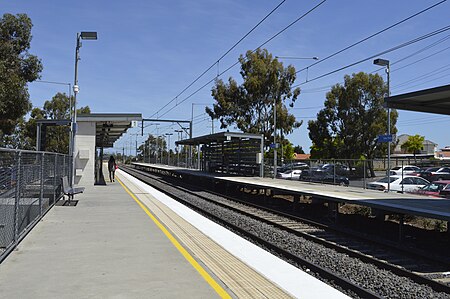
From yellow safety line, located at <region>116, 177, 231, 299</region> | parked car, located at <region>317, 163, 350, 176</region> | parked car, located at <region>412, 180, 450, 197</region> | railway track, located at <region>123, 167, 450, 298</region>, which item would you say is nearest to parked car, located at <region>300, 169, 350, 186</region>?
parked car, located at <region>317, 163, 350, 176</region>

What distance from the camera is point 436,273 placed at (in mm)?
7730

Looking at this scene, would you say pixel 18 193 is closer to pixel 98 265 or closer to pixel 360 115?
pixel 98 265

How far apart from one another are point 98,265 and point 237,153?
915 inches

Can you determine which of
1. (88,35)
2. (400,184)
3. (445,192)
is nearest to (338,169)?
(400,184)

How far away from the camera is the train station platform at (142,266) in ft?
17.2

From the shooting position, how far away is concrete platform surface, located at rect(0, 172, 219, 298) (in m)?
5.16

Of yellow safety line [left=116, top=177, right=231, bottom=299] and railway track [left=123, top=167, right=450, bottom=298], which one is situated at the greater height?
yellow safety line [left=116, top=177, right=231, bottom=299]

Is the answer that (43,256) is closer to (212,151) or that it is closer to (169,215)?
(169,215)

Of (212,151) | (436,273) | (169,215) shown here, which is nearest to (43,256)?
(169,215)

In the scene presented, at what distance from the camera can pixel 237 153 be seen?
2938 cm

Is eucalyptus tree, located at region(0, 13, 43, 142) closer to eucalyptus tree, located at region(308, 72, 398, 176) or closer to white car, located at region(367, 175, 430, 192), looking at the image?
white car, located at region(367, 175, 430, 192)

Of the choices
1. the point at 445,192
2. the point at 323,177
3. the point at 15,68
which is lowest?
the point at 445,192

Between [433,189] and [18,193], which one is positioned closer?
[18,193]

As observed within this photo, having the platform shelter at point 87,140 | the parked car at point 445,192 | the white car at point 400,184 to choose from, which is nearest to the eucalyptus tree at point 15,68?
the platform shelter at point 87,140
